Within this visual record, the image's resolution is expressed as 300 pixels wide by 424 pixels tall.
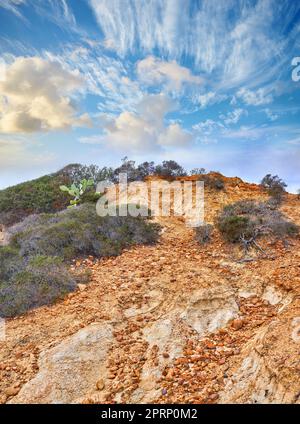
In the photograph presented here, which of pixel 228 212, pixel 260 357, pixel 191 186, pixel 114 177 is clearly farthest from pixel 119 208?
pixel 260 357

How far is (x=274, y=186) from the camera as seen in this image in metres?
13.3

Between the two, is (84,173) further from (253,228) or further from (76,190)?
(253,228)

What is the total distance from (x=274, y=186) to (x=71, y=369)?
11144mm

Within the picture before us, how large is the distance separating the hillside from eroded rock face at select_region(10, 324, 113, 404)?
1cm

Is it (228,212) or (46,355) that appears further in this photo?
(228,212)

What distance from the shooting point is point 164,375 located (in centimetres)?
412

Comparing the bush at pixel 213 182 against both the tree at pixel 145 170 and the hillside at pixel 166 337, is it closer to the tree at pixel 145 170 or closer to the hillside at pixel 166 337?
the tree at pixel 145 170

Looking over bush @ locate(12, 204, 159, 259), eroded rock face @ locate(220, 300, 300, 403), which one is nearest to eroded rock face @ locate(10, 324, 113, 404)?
eroded rock face @ locate(220, 300, 300, 403)

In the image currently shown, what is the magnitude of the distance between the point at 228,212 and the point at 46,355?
21.1ft

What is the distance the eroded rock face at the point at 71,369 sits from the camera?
4078 mm

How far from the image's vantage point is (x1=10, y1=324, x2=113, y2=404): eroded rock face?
408 centimetres

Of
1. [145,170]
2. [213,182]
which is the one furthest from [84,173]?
[213,182]

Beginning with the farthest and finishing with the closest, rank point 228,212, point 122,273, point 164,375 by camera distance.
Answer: point 228,212, point 122,273, point 164,375

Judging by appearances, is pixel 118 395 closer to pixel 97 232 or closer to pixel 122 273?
pixel 122 273
